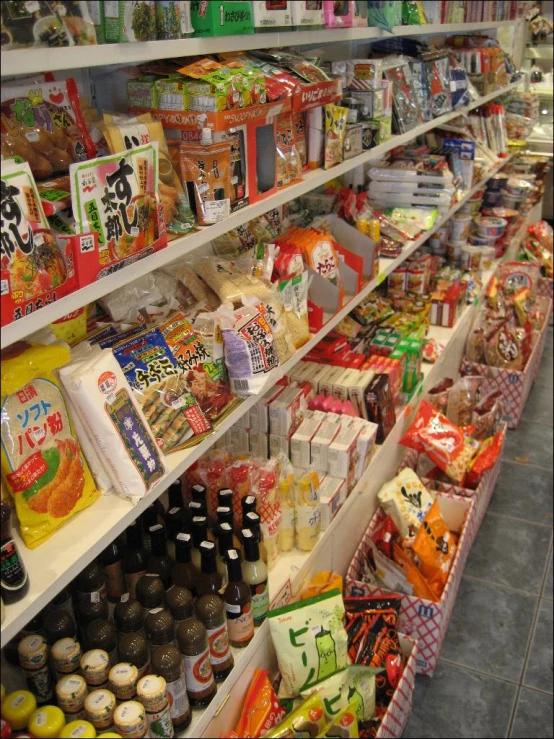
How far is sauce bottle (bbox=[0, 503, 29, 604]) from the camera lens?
1114 mm

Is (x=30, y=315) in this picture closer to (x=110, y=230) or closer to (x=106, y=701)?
(x=110, y=230)

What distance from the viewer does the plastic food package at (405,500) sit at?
255 centimetres

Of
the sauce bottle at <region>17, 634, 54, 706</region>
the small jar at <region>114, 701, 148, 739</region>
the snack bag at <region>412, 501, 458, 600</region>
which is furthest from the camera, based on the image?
the snack bag at <region>412, 501, 458, 600</region>

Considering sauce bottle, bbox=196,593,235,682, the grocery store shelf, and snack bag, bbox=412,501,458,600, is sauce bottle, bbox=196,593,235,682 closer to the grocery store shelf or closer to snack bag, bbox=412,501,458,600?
the grocery store shelf

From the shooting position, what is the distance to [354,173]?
329 centimetres

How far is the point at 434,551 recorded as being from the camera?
2467 millimetres

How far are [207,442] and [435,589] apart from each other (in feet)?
4.12

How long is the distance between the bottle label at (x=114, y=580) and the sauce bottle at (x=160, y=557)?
72 millimetres

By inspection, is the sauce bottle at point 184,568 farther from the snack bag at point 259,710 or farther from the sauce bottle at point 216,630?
the snack bag at point 259,710

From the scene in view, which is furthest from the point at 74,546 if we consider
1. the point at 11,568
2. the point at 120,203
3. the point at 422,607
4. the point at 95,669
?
the point at 422,607

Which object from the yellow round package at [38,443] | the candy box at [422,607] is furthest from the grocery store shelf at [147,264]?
the candy box at [422,607]

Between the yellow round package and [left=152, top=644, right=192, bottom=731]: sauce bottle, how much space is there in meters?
0.36

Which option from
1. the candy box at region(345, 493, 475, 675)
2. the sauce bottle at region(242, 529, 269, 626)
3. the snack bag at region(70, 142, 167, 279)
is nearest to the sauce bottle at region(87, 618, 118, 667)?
the sauce bottle at region(242, 529, 269, 626)

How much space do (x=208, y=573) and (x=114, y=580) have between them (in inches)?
9.3
